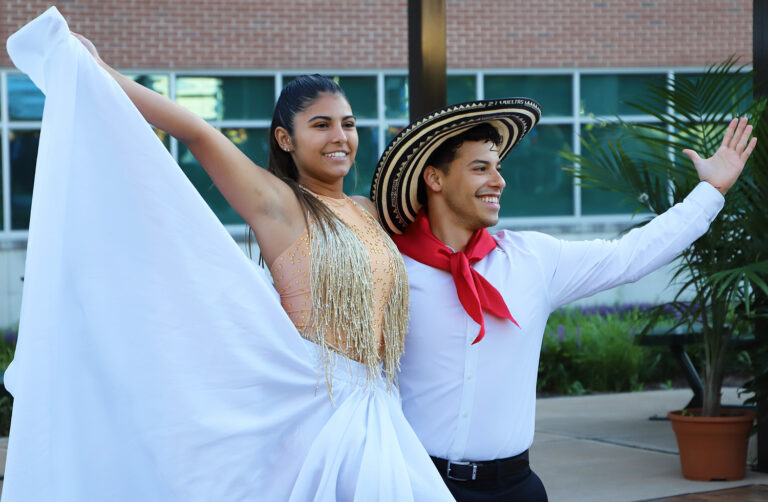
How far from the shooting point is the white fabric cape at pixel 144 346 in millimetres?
2432

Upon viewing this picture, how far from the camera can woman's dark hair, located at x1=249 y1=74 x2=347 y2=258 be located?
284 centimetres

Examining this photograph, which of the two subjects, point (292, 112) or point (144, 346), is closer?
point (144, 346)

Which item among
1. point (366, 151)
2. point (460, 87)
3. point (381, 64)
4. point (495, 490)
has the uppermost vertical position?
point (381, 64)

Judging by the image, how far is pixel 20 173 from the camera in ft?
39.3

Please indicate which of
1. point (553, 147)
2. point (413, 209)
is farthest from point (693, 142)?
point (553, 147)

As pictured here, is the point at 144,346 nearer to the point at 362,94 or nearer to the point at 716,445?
the point at 716,445

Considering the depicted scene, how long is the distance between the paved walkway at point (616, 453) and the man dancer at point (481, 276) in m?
2.59

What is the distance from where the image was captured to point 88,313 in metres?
2.50

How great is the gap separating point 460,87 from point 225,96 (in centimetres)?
285

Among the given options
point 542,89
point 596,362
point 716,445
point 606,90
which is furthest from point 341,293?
point 606,90

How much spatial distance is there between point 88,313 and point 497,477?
1.23 metres

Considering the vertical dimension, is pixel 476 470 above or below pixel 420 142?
below

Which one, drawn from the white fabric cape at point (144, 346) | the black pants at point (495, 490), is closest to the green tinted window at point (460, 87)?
the black pants at point (495, 490)

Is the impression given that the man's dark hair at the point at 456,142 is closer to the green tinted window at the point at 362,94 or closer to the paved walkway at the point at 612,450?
the paved walkway at the point at 612,450
